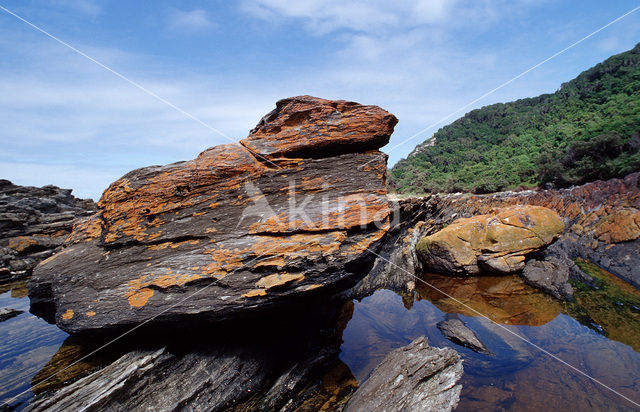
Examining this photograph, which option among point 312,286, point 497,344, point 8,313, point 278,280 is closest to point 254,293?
point 278,280

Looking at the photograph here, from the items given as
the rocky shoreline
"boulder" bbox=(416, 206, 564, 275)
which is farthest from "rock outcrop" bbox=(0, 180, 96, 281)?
"boulder" bbox=(416, 206, 564, 275)

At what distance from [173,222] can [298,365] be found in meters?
5.95

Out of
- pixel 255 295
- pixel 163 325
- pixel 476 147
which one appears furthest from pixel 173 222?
pixel 476 147

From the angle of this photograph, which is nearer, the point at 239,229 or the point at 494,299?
the point at 239,229

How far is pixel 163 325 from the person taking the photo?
6652mm

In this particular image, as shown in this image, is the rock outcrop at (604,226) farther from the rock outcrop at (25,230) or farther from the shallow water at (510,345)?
the rock outcrop at (25,230)

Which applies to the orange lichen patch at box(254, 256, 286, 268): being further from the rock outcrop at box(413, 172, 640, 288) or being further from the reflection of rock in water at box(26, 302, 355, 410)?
the rock outcrop at box(413, 172, 640, 288)

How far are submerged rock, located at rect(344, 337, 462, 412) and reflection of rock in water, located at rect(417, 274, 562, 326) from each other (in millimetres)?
7611

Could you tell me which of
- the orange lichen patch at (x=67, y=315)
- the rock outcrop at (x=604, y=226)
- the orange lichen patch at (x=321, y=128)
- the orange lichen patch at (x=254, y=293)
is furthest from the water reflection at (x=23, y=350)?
the rock outcrop at (x=604, y=226)

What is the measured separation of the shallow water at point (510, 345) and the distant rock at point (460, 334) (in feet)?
0.82

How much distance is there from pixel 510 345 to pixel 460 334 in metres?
1.70

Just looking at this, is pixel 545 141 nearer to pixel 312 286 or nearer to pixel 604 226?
pixel 604 226

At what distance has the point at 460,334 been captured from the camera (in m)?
10.3

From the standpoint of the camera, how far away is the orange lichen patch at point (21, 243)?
2391cm
